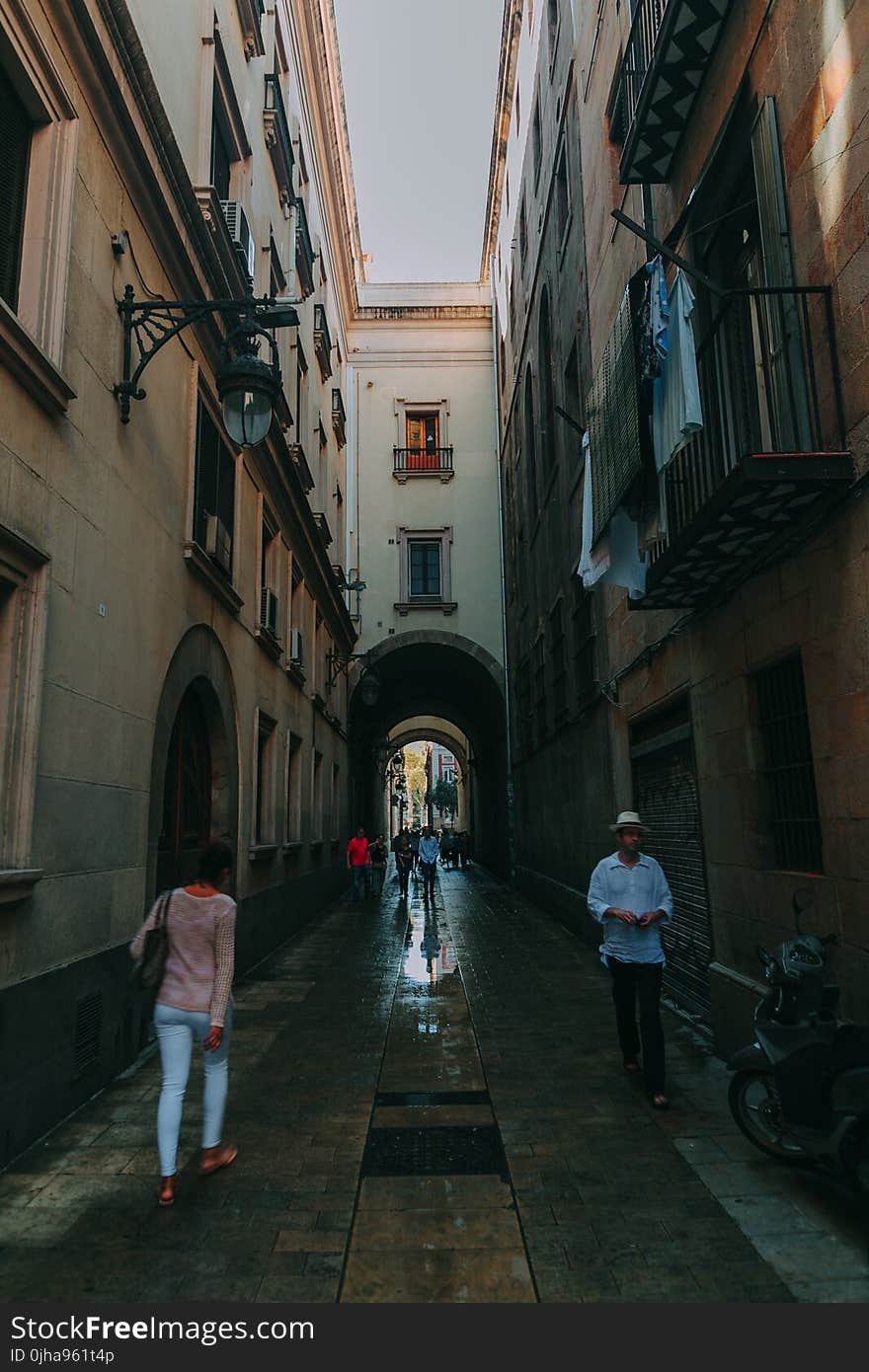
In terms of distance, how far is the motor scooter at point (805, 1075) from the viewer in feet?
12.7

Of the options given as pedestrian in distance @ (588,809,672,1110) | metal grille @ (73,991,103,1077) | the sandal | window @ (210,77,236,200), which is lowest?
the sandal

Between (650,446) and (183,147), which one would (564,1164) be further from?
(183,147)

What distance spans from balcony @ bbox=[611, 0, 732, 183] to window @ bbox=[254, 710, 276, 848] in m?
8.19

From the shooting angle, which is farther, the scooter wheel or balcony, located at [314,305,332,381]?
balcony, located at [314,305,332,381]

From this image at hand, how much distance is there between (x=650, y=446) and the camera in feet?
25.0

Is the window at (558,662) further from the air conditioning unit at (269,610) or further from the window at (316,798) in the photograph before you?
the window at (316,798)

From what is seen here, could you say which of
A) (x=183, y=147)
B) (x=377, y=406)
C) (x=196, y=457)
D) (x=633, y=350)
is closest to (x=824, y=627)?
(x=633, y=350)

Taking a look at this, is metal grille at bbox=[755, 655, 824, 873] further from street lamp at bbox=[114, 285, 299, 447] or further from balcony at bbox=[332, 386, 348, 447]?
balcony at bbox=[332, 386, 348, 447]

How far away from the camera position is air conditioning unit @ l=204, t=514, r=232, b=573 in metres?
9.27

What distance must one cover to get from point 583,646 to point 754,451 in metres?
7.58

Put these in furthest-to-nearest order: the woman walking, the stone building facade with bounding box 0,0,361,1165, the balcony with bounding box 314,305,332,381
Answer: the balcony with bounding box 314,305,332,381
the stone building facade with bounding box 0,0,361,1165
the woman walking

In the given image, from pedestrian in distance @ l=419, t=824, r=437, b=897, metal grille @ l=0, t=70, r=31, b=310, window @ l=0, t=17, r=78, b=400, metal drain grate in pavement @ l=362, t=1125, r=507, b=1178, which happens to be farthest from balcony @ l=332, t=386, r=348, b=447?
metal drain grate in pavement @ l=362, t=1125, r=507, b=1178

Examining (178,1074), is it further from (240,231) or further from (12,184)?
(240,231)

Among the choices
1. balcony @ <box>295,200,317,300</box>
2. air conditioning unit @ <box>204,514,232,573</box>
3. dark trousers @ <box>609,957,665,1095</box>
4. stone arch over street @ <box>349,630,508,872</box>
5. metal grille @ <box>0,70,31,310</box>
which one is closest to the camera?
metal grille @ <box>0,70,31,310</box>
